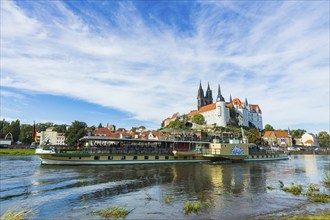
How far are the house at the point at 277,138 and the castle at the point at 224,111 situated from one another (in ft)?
38.1

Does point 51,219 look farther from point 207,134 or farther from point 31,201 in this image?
point 207,134

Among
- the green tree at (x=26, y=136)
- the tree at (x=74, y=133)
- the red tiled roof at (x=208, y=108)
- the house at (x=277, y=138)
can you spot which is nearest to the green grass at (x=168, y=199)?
the tree at (x=74, y=133)

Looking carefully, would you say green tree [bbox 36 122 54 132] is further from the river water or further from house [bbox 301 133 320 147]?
house [bbox 301 133 320 147]

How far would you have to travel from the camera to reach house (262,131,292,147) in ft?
449

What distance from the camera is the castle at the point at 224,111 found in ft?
435

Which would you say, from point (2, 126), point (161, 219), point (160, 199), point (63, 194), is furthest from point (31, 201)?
point (2, 126)

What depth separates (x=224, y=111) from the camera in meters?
132

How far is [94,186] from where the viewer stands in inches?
896

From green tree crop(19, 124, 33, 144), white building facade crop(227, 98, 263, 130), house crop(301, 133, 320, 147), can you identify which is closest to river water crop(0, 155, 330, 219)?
green tree crop(19, 124, 33, 144)

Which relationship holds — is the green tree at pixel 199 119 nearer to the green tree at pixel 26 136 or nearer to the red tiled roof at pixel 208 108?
the red tiled roof at pixel 208 108

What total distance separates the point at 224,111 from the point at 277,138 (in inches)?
1480

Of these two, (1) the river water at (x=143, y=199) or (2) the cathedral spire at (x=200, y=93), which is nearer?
(1) the river water at (x=143, y=199)

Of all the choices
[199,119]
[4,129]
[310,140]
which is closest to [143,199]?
[199,119]

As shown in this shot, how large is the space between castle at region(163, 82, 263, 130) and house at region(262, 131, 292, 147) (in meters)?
11.6
